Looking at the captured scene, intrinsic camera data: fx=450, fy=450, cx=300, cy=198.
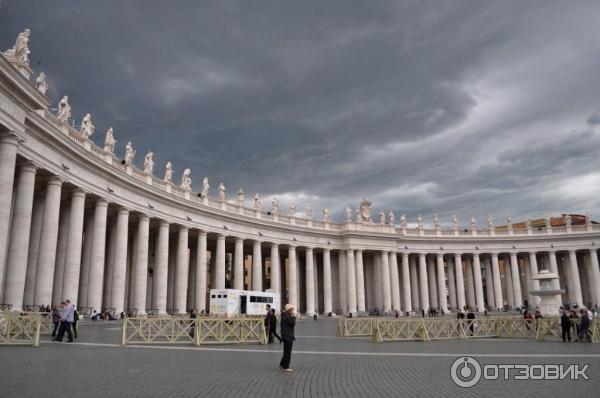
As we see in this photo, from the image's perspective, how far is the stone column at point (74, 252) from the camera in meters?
38.2

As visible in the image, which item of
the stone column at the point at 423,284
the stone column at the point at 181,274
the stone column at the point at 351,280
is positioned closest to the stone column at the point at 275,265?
the stone column at the point at 351,280

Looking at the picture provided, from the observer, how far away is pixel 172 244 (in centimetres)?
6688

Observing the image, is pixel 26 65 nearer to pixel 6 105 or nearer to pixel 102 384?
pixel 6 105

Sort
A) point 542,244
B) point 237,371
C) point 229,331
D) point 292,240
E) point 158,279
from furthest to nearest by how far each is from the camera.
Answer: point 542,244, point 292,240, point 158,279, point 229,331, point 237,371

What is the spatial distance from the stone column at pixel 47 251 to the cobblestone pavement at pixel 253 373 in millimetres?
17008

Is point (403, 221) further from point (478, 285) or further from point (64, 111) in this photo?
point (64, 111)

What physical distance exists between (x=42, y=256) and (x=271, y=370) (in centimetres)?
2869

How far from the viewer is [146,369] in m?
14.3

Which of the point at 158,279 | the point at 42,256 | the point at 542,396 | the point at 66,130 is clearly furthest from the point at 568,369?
the point at 158,279

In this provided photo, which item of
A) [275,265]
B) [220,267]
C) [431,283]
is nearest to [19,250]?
[220,267]

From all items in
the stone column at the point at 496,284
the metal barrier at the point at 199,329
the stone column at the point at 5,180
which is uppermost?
the stone column at the point at 5,180

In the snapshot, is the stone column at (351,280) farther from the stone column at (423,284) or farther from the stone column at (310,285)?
the stone column at (423,284)

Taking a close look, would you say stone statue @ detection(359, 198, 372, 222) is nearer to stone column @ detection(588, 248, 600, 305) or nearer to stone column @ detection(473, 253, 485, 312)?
stone column @ detection(473, 253, 485, 312)

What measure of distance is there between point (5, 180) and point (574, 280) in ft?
312
